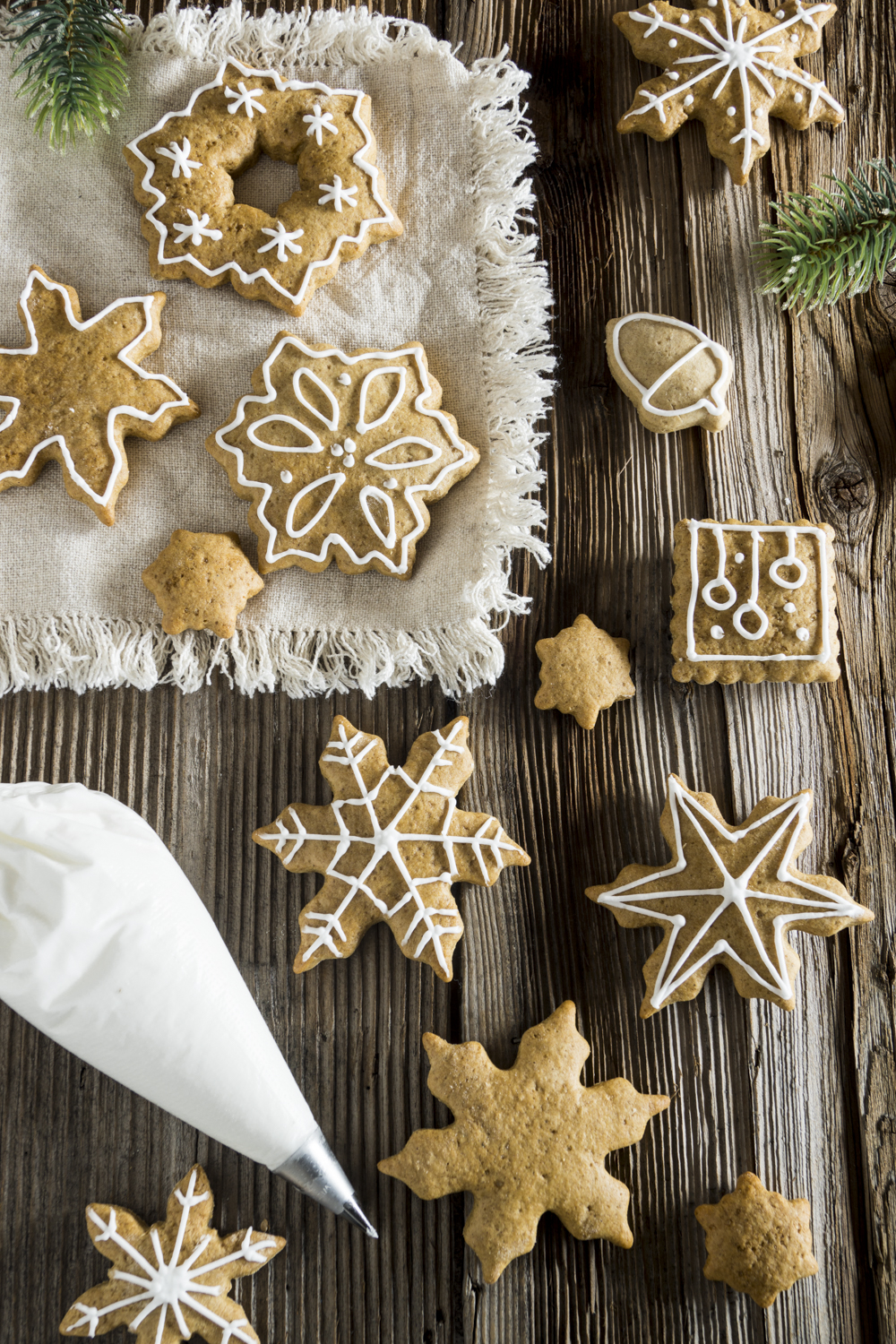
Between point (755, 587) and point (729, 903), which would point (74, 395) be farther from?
point (729, 903)

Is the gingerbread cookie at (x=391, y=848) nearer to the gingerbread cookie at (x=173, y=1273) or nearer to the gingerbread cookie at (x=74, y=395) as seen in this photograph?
the gingerbread cookie at (x=173, y=1273)

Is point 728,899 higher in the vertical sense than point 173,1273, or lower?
higher

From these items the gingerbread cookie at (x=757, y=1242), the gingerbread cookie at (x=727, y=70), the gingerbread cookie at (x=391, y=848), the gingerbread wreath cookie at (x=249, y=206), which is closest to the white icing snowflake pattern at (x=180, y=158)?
the gingerbread wreath cookie at (x=249, y=206)

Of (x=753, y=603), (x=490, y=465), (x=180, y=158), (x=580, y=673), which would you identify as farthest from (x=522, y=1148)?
(x=180, y=158)

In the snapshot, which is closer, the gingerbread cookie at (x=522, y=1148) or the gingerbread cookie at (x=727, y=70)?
the gingerbread cookie at (x=522, y=1148)

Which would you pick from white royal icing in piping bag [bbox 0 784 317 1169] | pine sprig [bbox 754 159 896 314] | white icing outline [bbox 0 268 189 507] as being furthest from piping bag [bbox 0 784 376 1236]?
pine sprig [bbox 754 159 896 314]

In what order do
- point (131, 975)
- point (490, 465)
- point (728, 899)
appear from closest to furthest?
1. point (131, 975)
2. point (728, 899)
3. point (490, 465)
